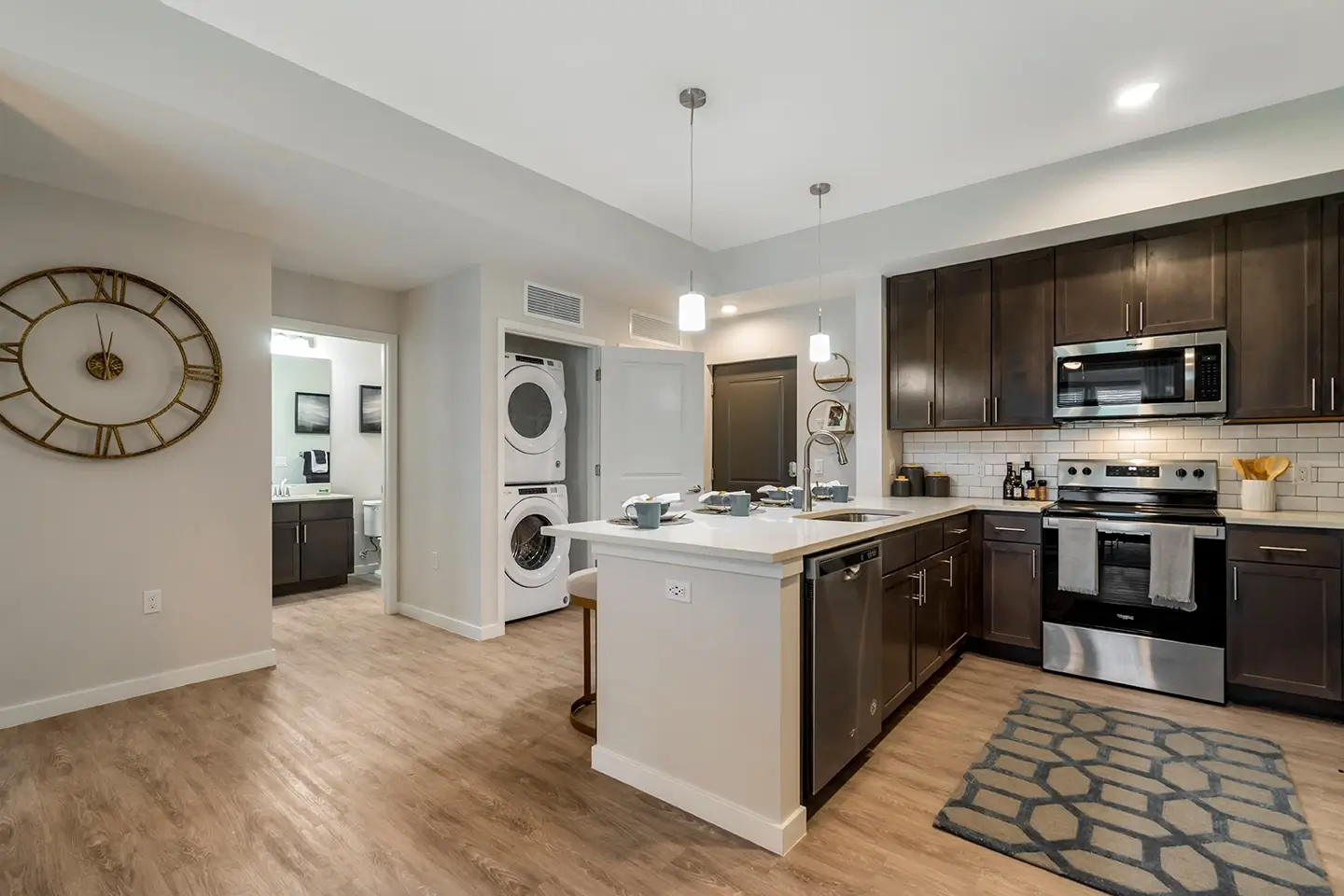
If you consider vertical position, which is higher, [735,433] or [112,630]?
[735,433]

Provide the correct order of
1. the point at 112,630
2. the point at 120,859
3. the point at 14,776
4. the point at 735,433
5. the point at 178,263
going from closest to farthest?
the point at 120,859, the point at 14,776, the point at 112,630, the point at 178,263, the point at 735,433

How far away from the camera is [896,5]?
2.25 meters

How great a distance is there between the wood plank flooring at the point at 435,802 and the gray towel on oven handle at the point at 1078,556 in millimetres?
518

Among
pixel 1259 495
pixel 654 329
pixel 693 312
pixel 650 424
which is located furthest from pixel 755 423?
pixel 1259 495

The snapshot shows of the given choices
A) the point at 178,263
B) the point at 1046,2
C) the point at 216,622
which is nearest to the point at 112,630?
the point at 216,622

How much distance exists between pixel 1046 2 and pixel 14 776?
4695mm

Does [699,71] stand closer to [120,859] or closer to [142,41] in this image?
[142,41]

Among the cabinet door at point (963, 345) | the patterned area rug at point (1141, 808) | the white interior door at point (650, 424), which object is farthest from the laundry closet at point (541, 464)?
the patterned area rug at point (1141, 808)

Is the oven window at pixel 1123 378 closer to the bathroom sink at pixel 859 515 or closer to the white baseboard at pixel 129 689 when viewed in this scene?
the bathroom sink at pixel 859 515

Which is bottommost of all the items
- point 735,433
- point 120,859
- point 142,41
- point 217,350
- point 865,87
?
point 120,859

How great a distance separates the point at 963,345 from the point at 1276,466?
1679 millimetres

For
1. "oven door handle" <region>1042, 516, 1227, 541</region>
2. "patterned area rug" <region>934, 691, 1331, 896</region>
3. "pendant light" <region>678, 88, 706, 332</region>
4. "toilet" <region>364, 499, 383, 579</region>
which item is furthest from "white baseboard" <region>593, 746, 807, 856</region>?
"toilet" <region>364, 499, 383, 579</region>

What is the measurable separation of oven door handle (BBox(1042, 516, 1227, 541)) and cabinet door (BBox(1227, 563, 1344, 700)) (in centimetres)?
17

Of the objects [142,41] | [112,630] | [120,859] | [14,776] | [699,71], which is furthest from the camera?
[112,630]
